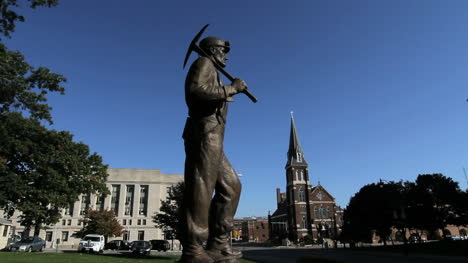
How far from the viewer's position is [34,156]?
874 inches

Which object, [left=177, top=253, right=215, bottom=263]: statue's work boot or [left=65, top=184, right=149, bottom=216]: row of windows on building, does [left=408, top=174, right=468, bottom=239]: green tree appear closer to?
[left=177, top=253, right=215, bottom=263]: statue's work boot

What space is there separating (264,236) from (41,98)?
392ft

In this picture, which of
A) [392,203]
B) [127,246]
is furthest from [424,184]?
[127,246]

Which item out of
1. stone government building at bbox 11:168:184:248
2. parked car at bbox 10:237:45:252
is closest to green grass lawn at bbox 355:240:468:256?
parked car at bbox 10:237:45:252

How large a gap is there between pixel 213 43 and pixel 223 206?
2.36 meters

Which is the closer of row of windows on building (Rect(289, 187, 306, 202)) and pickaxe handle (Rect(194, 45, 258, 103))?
pickaxe handle (Rect(194, 45, 258, 103))

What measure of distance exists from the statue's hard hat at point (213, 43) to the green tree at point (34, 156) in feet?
50.8

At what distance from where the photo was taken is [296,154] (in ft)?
276

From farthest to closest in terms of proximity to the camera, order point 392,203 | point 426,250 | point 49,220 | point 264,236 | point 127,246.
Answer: point 264,236 < point 127,246 < point 392,203 < point 426,250 < point 49,220

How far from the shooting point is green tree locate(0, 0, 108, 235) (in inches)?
707

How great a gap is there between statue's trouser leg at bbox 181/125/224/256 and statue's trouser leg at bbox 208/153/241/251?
0.15 m

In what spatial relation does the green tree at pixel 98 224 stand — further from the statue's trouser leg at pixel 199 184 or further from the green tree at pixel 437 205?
the statue's trouser leg at pixel 199 184

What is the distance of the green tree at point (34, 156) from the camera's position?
18.0m

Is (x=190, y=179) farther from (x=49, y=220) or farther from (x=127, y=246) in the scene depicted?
(x=127, y=246)
